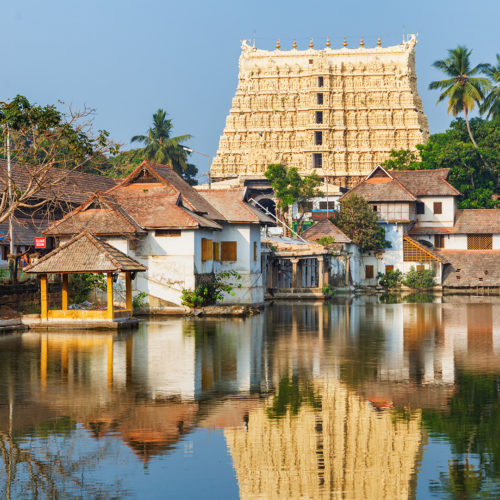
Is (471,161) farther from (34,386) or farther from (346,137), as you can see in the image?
(34,386)

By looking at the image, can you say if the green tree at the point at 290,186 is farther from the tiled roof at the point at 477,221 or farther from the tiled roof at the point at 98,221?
the tiled roof at the point at 98,221

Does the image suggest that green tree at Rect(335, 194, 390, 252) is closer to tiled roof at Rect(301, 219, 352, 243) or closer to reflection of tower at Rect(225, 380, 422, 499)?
tiled roof at Rect(301, 219, 352, 243)

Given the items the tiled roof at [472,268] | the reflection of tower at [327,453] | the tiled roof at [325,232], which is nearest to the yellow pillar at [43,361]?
the reflection of tower at [327,453]

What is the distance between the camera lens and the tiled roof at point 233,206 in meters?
41.4

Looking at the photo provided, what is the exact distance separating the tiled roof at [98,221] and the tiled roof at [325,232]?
81.2 feet

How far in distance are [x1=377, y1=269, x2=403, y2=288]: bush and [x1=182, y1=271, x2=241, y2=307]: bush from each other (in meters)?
26.0

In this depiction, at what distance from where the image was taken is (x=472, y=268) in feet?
214

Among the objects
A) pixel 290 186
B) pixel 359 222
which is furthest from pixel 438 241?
pixel 290 186

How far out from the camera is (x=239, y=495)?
35.6ft

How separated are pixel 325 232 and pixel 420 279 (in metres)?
8.52

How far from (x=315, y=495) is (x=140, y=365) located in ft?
34.5

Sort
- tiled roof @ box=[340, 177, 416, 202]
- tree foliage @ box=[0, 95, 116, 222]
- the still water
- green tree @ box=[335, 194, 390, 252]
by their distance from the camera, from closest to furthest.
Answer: the still water, tree foliage @ box=[0, 95, 116, 222], green tree @ box=[335, 194, 390, 252], tiled roof @ box=[340, 177, 416, 202]

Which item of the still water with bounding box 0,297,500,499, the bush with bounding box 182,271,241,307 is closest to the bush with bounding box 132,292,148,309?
the bush with bounding box 182,271,241,307

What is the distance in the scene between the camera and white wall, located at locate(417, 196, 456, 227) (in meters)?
68.1
